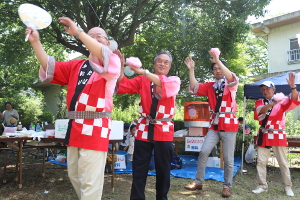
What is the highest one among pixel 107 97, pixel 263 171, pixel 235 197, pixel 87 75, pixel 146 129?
pixel 87 75

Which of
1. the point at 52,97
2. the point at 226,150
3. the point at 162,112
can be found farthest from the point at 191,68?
the point at 52,97

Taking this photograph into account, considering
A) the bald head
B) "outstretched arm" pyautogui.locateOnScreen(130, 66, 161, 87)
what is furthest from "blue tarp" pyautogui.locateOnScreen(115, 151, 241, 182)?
the bald head

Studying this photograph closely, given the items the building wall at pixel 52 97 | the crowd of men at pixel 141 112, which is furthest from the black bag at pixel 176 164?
the building wall at pixel 52 97

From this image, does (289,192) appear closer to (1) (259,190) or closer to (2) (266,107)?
(1) (259,190)

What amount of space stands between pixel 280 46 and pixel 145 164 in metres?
13.5

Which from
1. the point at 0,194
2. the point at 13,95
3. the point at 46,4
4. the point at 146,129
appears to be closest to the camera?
the point at 146,129

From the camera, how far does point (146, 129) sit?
3.00 meters

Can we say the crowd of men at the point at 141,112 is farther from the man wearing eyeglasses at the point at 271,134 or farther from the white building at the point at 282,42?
the white building at the point at 282,42

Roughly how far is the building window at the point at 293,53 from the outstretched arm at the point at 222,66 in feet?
37.3

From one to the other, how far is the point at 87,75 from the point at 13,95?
1481 centimetres

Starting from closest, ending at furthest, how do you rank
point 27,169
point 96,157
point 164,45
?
point 96,157 < point 27,169 < point 164,45

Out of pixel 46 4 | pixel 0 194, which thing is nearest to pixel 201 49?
pixel 46 4

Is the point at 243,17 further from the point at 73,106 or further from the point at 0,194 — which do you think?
the point at 0,194

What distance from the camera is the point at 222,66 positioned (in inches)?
149
